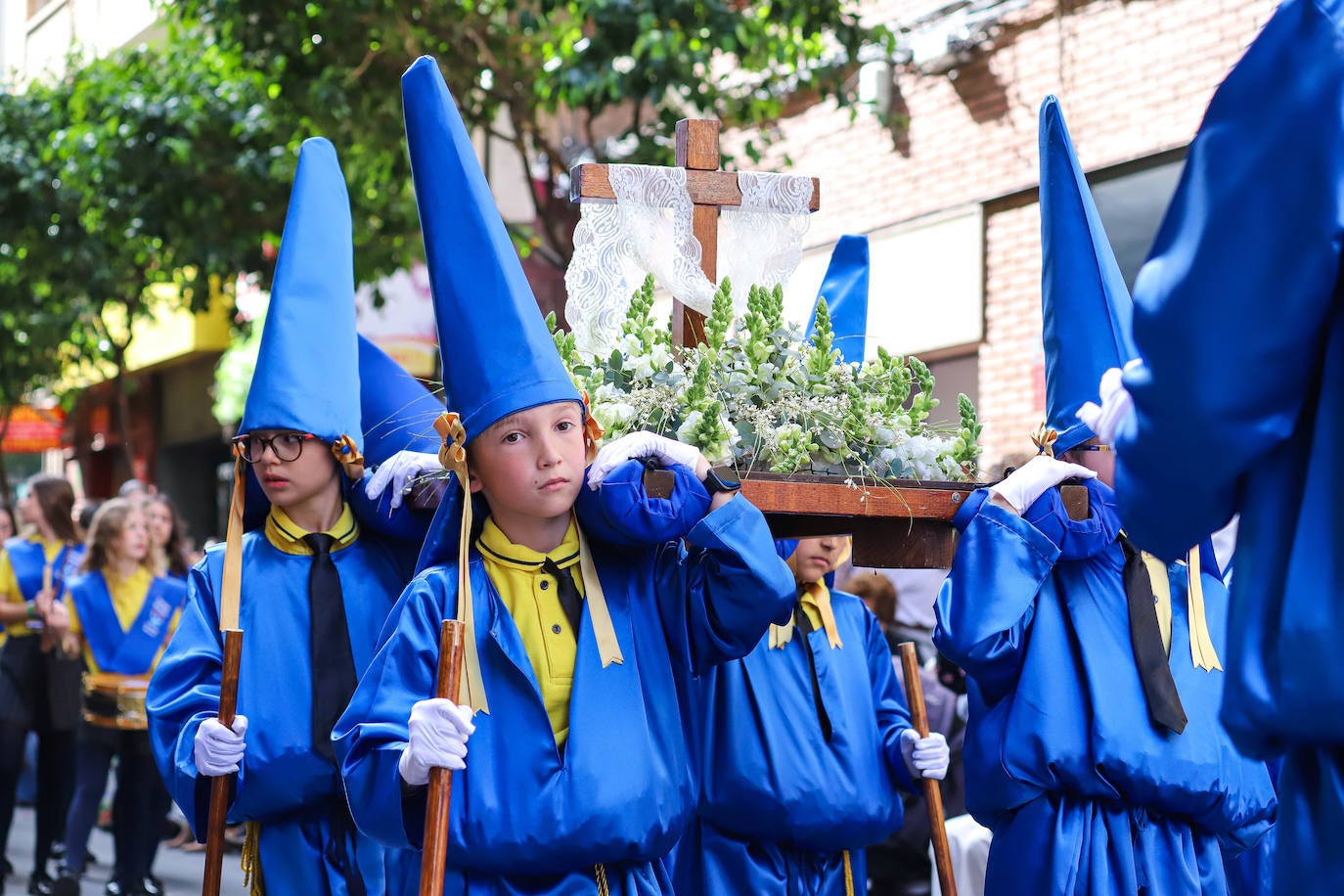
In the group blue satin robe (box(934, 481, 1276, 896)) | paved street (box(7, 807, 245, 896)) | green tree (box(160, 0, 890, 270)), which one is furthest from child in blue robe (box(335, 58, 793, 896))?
paved street (box(7, 807, 245, 896))

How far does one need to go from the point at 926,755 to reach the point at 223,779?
6.17ft

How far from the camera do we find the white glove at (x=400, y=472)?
13.0 ft

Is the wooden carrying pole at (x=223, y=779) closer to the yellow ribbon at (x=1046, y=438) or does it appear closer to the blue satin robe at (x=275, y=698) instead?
the blue satin robe at (x=275, y=698)

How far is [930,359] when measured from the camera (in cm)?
1105

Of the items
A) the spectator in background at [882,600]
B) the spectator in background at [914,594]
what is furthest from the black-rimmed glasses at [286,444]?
the spectator in background at [914,594]

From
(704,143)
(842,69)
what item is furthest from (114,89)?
(704,143)

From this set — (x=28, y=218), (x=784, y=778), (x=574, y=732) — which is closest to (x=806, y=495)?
(x=574, y=732)

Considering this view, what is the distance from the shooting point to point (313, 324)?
170 inches

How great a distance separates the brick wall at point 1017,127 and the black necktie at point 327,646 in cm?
577

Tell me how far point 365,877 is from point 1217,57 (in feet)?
23.0

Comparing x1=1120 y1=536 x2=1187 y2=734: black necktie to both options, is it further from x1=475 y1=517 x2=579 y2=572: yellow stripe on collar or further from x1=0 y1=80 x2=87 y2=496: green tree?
x1=0 y1=80 x2=87 y2=496: green tree

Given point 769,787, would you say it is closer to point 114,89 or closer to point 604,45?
point 604,45

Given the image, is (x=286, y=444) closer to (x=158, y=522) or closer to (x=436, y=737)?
(x=436, y=737)

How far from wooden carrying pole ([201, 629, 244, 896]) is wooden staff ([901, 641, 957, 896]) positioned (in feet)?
5.86
